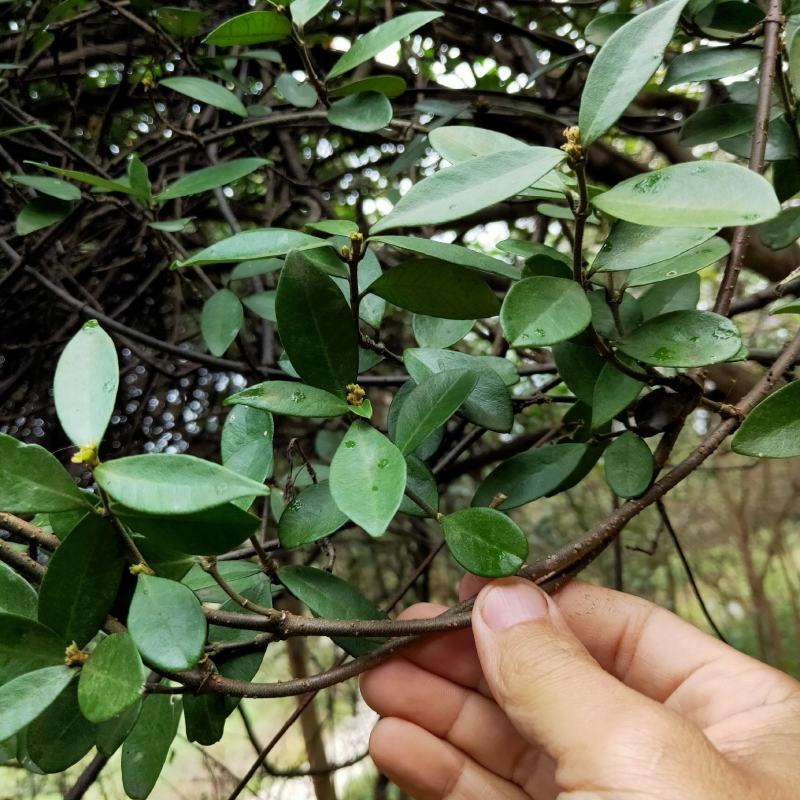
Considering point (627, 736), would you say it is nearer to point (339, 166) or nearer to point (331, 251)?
point (331, 251)

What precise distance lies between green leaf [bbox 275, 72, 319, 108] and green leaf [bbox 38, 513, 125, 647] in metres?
0.47

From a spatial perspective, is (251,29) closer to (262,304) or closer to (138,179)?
(138,179)

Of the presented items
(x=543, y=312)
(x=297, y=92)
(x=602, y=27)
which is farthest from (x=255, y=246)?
(x=602, y=27)

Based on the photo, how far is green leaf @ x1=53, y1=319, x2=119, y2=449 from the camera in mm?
312

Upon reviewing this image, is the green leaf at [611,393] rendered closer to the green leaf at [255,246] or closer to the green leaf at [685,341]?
the green leaf at [685,341]

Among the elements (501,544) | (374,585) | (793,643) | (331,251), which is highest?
(331,251)

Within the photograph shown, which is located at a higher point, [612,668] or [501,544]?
[501,544]

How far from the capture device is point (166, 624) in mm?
311

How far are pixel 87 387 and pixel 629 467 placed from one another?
32cm

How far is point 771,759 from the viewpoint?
1.38 feet

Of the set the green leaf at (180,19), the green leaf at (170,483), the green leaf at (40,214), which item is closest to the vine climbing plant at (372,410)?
the green leaf at (170,483)

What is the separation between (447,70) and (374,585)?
102 centimetres

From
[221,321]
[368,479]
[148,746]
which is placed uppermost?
[368,479]

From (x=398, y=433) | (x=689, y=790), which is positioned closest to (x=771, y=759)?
(x=689, y=790)
